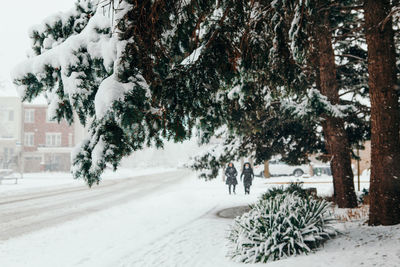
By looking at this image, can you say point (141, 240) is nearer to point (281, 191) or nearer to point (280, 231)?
point (280, 231)

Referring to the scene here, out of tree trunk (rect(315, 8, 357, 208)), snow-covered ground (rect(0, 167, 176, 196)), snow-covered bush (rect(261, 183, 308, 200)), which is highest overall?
tree trunk (rect(315, 8, 357, 208))

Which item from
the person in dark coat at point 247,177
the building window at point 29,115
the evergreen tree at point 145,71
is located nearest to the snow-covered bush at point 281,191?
the evergreen tree at point 145,71

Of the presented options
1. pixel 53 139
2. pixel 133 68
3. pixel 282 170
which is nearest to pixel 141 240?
pixel 133 68

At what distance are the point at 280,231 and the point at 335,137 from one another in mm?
5096

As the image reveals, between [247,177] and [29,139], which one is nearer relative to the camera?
[247,177]

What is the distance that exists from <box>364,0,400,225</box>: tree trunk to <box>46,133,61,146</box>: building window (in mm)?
46627

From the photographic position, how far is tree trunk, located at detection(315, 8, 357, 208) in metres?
9.42

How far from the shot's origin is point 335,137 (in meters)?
9.43

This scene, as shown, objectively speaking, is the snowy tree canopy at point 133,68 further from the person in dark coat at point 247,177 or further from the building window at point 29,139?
the building window at point 29,139

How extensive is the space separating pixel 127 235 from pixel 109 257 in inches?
75.2

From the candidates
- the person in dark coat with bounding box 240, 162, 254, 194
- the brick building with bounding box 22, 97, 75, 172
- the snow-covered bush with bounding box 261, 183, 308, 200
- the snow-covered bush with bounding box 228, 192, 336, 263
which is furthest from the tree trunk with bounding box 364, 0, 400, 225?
the brick building with bounding box 22, 97, 75, 172

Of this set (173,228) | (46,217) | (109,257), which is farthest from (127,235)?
(46,217)

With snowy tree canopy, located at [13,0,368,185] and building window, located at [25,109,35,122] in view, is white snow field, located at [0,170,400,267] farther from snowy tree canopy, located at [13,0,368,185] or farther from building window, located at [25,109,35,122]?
building window, located at [25,109,35,122]

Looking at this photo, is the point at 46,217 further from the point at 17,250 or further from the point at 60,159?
the point at 60,159
